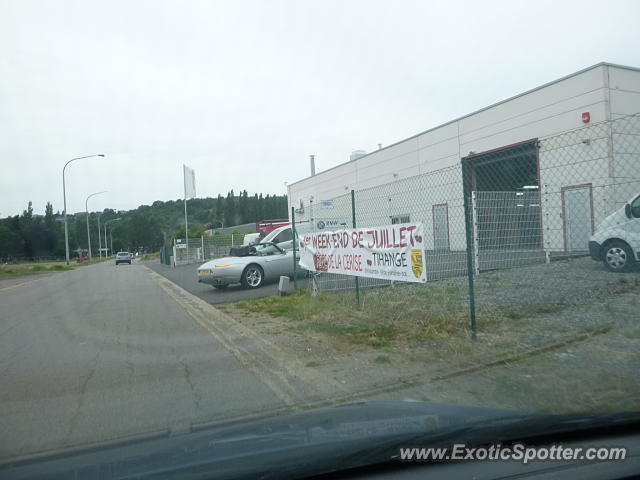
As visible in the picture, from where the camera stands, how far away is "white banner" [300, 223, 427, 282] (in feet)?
20.9

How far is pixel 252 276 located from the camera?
13.2m

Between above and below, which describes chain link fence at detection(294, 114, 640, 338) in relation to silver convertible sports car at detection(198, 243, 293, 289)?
above

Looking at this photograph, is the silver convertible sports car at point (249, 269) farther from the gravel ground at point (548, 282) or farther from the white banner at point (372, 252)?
the gravel ground at point (548, 282)

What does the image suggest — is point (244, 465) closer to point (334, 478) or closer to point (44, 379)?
point (334, 478)

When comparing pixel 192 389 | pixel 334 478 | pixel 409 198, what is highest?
pixel 409 198

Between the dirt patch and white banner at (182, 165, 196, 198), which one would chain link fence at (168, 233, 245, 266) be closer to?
white banner at (182, 165, 196, 198)

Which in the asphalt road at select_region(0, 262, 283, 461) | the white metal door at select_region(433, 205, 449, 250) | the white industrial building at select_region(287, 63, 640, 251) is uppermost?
the white industrial building at select_region(287, 63, 640, 251)

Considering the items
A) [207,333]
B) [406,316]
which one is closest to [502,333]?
[406,316]

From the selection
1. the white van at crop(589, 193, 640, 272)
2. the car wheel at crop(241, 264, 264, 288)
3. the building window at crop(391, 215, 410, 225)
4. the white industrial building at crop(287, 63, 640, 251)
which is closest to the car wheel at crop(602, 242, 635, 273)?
the white van at crop(589, 193, 640, 272)

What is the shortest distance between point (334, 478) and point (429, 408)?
95cm

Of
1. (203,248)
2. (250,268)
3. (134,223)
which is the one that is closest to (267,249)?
(250,268)

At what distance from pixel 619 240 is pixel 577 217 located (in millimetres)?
1181

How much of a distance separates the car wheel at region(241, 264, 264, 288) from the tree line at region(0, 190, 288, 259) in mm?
Result: 61998

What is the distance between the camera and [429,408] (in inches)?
112
